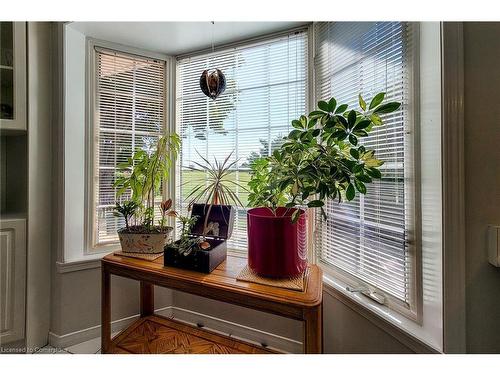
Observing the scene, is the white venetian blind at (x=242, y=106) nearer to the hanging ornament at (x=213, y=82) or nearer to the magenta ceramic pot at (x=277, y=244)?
the hanging ornament at (x=213, y=82)

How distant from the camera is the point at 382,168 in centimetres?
108

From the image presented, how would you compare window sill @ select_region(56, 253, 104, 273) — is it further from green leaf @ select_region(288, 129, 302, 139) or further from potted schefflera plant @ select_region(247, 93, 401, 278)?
green leaf @ select_region(288, 129, 302, 139)

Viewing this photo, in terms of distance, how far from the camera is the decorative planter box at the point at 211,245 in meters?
1.18

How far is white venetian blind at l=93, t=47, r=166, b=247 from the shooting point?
1695 mm

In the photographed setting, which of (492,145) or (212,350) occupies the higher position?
(492,145)

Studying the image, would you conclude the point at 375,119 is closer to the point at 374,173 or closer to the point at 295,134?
the point at 374,173

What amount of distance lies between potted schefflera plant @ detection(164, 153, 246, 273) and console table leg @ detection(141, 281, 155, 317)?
0.63 m

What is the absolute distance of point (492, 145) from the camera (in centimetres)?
77

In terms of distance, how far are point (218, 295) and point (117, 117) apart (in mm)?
1528

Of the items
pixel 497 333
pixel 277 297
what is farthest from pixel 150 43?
pixel 497 333

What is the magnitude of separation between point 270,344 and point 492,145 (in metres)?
1.55

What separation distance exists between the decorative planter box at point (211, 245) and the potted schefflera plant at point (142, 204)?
181 mm
